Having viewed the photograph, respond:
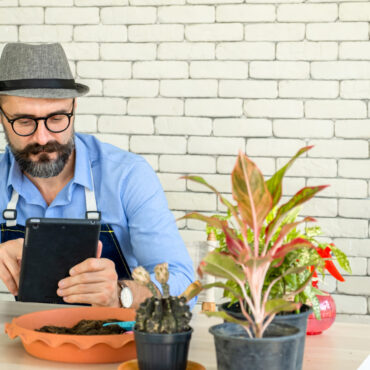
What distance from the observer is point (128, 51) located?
3023 mm

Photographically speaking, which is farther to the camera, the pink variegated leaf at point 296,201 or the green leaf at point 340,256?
the green leaf at point 340,256

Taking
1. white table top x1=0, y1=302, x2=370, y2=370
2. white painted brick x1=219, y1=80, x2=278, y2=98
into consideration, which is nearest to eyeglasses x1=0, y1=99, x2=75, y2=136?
white table top x1=0, y1=302, x2=370, y2=370

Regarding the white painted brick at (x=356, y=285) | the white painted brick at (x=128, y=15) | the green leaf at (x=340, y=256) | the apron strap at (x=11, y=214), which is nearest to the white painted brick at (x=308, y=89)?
the white painted brick at (x=128, y=15)

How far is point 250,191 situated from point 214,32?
200cm

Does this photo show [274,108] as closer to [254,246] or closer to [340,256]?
[340,256]

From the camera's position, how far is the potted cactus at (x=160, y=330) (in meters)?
1.12

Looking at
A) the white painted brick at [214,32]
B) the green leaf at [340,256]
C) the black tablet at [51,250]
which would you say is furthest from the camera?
the white painted brick at [214,32]

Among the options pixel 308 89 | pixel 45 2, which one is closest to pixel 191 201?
pixel 308 89

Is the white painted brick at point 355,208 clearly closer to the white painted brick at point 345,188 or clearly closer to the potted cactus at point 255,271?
the white painted brick at point 345,188

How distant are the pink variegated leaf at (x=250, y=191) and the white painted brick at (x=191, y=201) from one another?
189 cm

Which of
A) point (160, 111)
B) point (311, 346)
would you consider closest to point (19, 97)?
point (160, 111)

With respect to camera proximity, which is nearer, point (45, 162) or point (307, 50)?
point (45, 162)

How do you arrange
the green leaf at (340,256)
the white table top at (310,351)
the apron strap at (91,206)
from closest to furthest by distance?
the white table top at (310,351)
the green leaf at (340,256)
the apron strap at (91,206)

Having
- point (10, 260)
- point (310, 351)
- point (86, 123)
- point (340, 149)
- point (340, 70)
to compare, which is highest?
point (340, 70)
